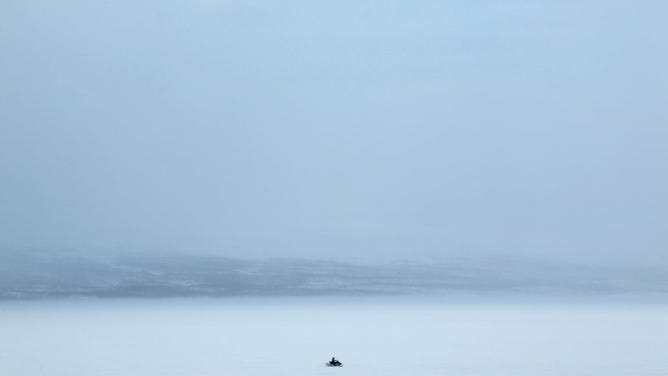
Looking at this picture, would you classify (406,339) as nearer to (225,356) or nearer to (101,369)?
(225,356)

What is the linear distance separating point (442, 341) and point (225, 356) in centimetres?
2713

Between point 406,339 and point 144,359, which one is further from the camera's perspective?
point 406,339

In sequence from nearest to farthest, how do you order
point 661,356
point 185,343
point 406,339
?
1. point 661,356
2. point 185,343
3. point 406,339

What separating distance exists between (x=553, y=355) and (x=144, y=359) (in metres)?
27.3

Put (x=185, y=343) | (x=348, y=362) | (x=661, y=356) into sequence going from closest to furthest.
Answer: (x=348, y=362), (x=661, y=356), (x=185, y=343)

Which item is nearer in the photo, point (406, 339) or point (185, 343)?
point (185, 343)

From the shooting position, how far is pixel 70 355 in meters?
64.6

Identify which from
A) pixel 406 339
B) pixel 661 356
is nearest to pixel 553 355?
pixel 661 356

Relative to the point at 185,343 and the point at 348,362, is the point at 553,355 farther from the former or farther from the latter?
the point at 185,343

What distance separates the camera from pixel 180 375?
50.7 metres

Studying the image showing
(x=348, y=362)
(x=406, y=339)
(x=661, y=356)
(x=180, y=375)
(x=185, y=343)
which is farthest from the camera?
(x=406, y=339)

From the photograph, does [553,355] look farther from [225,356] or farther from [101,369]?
[101,369]

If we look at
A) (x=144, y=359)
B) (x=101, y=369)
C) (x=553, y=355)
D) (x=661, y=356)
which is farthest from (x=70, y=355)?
(x=661, y=356)

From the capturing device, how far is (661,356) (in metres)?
64.4
